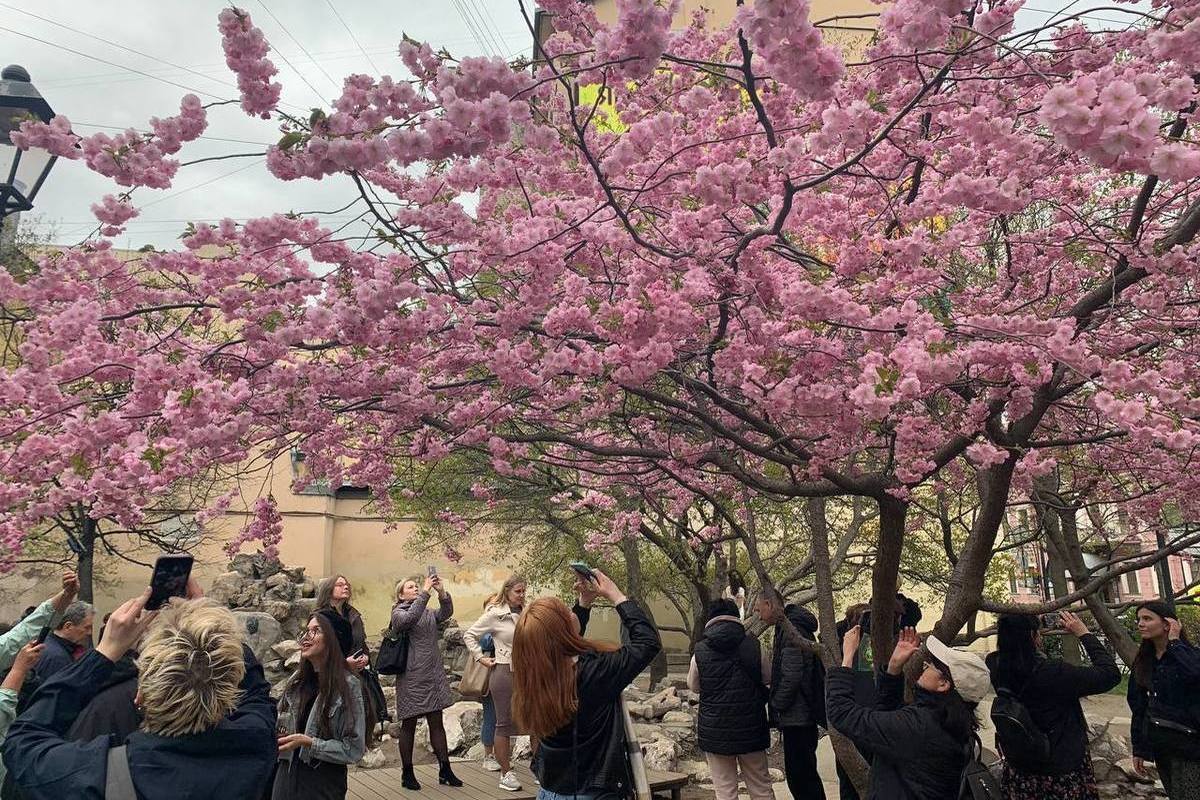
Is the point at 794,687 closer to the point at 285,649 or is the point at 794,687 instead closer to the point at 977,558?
the point at 977,558

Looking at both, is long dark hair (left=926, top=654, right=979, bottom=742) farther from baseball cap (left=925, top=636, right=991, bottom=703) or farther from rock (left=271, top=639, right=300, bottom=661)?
→ rock (left=271, top=639, right=300, bottom=661)

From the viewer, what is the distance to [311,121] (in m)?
3.25

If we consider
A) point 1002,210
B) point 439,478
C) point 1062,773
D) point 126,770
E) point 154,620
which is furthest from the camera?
point 439,478

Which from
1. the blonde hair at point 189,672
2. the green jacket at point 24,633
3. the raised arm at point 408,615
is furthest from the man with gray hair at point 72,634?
the raised arm at point 408,615

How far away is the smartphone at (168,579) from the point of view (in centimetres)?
257

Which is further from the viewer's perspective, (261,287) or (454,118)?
(261,287)

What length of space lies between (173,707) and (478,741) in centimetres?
684

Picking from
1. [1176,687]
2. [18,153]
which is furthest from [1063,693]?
[18,153]

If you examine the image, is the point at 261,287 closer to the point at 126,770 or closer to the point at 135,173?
the point at 135,173

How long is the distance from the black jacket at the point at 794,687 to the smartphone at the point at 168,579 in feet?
12.6

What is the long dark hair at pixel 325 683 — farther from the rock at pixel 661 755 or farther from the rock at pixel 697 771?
the rock at pixel 697 771

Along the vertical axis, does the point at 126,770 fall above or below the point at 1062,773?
above

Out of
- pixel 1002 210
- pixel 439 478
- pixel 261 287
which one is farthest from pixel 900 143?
pixel 439 478

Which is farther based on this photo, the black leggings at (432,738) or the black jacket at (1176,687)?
the black leggings at (432,738)
